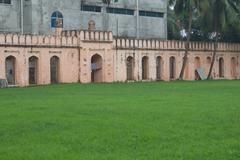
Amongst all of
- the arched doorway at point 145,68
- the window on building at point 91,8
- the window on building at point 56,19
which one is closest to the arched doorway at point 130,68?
the arched doorway at point 145,68

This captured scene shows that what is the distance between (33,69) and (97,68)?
5.95m

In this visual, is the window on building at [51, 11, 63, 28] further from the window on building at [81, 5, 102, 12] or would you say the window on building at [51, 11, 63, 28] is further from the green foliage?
the green foliage

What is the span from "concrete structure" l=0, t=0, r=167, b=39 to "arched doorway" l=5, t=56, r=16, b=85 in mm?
5427

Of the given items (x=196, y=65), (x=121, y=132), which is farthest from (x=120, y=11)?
(x=121, y=132)

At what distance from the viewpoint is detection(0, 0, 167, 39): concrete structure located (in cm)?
4494

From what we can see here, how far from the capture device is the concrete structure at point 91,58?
124 feet

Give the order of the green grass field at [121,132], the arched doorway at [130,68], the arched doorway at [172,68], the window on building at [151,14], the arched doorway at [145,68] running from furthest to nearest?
the window on building at [151,14] < the arched doorway at [172,68] < the arched doorway at [145,68] < the arched doorway at [130,68] < the green grass field at [121,132]

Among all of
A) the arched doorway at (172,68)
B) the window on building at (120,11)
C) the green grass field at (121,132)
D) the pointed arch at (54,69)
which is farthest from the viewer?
the window on building at (120,11)

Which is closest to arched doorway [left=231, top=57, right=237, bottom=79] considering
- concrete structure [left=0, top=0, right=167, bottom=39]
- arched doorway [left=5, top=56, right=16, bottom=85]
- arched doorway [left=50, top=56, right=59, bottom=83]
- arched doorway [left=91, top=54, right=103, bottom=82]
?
concrete structure [left=0, top=0, right=167, bottom=39]

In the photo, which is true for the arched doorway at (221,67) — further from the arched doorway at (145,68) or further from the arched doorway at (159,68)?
the arched doorway at (145,68)

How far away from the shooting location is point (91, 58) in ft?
141

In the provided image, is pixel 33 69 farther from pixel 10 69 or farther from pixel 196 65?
pixel 196 65

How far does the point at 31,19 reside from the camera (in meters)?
45.0

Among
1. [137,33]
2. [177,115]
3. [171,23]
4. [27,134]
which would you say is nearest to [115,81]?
[137,33]
